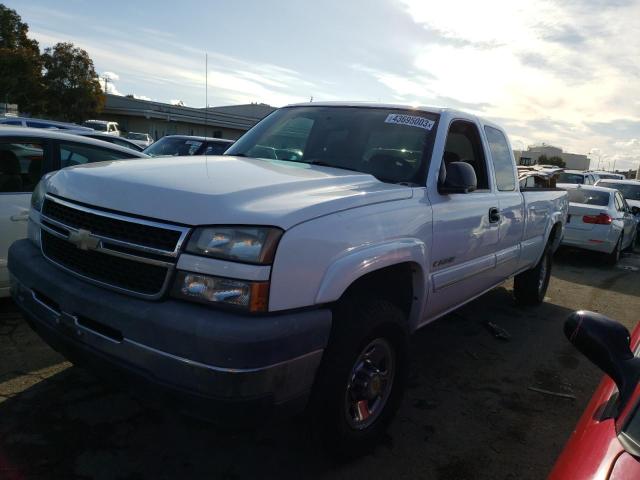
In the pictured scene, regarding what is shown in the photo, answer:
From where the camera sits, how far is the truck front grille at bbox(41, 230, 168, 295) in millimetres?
2219

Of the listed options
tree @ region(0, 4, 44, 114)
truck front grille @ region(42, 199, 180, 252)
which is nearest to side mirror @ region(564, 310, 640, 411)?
truck front grille @ region(42, 199, 180, 252)

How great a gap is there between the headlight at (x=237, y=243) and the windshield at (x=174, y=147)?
840 cm

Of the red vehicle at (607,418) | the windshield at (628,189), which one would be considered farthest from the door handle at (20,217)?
the windshield at (628,189)

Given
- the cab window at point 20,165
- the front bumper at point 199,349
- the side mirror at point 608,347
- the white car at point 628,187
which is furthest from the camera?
the white car at point 628,187

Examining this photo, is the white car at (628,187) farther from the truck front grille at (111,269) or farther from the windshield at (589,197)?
the truck front grille at (111,269)

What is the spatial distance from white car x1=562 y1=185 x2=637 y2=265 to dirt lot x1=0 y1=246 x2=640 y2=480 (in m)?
5.83

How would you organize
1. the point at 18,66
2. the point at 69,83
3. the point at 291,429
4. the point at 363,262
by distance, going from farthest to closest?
the point at 69,83
the point at 18,66
the point at 291,429
the point at 363,262

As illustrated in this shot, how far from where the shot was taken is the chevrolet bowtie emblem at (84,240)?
2369 millimetres

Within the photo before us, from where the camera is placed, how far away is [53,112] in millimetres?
40688

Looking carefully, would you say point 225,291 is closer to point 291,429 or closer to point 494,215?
point 291,429

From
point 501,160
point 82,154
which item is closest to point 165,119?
point 82,154

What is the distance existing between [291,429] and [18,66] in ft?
135

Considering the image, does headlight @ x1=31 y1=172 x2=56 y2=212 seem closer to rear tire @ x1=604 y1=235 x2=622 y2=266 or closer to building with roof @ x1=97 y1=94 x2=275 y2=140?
rear tire @ x1=604 y1=235 x2=622 y2=266

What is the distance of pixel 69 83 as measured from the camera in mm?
41000
